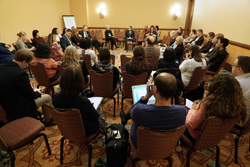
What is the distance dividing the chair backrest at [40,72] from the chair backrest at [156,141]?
98.9 inches

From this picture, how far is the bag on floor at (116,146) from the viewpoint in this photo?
176 cm

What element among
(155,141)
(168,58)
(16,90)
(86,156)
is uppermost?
(168,58)

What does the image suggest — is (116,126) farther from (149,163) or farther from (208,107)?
(208,107)

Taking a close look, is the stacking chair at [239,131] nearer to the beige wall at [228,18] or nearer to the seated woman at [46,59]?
the seated woman at [46,59]

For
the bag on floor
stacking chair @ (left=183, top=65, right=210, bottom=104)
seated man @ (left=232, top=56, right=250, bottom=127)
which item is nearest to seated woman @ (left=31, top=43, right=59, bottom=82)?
the bag on floor

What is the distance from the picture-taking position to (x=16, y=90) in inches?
81.7

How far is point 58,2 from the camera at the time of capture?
364 inches

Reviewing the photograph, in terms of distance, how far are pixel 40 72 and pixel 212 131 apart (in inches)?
121

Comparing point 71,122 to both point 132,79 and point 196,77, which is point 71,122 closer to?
point 132,79

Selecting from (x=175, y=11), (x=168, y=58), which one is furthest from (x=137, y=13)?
(x=168, y=58)

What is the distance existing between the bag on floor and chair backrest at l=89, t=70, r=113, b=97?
1.02 meters

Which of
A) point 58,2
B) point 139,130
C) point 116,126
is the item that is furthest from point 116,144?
point 58,2

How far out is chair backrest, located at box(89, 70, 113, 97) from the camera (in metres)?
2.71

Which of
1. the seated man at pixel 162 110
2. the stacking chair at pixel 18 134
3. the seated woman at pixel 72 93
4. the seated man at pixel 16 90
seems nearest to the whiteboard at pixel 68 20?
the seated man at pixel 16 90
